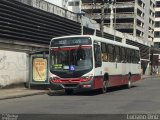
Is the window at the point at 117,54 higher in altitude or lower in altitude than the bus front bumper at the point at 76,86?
higher

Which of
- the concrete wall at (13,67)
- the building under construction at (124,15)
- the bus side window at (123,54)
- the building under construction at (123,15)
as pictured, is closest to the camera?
the concrete wall at (13,67)

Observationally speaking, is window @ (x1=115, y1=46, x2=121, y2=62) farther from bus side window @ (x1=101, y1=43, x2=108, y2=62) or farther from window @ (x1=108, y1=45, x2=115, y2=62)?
bus side window @ (x1=101, y1=43, x2=108, y2=62)

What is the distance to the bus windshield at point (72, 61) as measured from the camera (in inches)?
952

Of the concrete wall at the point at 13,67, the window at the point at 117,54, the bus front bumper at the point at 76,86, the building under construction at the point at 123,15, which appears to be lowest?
the bus front bumper at the point at 76,86

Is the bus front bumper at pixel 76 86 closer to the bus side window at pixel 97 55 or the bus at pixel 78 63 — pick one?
the bus at pixel 78 63

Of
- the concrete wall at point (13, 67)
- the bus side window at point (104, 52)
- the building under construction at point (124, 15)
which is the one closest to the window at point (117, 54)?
the bus side window at point (104, 52)

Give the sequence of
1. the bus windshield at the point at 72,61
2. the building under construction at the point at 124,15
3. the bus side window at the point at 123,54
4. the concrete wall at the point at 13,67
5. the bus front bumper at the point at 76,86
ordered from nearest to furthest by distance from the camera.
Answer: the bus front bumper at the point at 76,86 → the bus windshield at the point at 72,61 → the concrete wall at the point at 13,67 → the bus side window at the point at 123,54 → the building under construction at the point at 124,15

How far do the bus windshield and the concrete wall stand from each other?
5098 millimetres

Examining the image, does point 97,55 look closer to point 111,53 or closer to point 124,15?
point 111,53

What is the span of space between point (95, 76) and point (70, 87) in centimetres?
142

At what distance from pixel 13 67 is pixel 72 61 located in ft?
23.4

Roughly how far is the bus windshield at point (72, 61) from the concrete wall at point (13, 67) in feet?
16.7

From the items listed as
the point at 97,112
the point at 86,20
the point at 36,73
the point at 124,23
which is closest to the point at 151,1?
the point at 124,23

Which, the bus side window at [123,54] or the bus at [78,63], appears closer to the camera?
the bus at [78,63]
